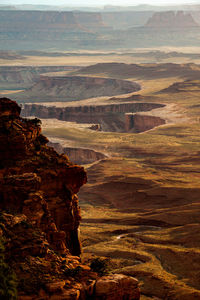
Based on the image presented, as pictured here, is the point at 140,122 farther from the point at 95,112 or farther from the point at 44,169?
the point at 44,169

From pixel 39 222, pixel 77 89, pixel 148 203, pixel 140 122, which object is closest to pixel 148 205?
pixel 148 203

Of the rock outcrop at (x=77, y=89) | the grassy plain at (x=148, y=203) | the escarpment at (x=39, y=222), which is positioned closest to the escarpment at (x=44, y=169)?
the escarpment at (x=39, y=222)

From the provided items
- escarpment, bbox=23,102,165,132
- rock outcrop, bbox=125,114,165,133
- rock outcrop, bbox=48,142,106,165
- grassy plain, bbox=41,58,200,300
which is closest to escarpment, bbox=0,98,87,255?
grassy plain, bbox=41,58,200,300

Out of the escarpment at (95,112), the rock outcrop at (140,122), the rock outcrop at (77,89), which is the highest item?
the rock outcrop at (77,89)

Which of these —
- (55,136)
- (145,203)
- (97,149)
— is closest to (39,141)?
(145,203)

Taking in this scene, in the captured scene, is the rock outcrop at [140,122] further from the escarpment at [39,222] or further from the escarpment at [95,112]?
the escarpment at [39,222]
